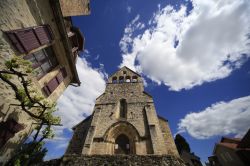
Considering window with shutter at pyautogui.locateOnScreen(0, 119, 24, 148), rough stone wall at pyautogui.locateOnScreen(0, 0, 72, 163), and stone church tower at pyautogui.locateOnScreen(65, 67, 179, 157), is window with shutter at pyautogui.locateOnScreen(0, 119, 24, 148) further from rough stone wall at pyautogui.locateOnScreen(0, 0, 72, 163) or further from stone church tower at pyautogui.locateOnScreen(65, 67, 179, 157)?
stone church tower at pyautogui.locateOnScreen(65, 67, 179, 157)

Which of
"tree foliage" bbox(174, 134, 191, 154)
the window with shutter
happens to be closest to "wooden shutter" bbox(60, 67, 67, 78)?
the window with shutter

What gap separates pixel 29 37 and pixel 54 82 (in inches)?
115

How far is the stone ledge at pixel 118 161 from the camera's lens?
7379mm

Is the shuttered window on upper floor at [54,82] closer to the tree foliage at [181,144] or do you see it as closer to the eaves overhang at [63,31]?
the eaves overhang at [63,31]

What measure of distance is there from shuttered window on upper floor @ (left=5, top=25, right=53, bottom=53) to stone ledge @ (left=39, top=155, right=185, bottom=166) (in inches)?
265

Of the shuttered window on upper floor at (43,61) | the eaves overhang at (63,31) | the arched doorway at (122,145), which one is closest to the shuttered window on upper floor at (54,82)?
the shuttered window on upper floor at (43,61)

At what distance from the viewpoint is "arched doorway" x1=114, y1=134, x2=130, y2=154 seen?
10.8 meters

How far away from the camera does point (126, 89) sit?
15.6m

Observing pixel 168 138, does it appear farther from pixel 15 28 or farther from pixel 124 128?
pixel 15 28

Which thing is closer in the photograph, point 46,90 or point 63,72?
point 46,90

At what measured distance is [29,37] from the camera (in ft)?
16.6

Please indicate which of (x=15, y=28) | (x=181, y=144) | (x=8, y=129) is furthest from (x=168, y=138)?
(x=181, y=144)

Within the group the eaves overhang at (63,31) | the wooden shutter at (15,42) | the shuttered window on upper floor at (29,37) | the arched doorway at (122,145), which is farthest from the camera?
the arched doorway at (122,145)

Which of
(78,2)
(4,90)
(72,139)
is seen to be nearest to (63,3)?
(78,2)
